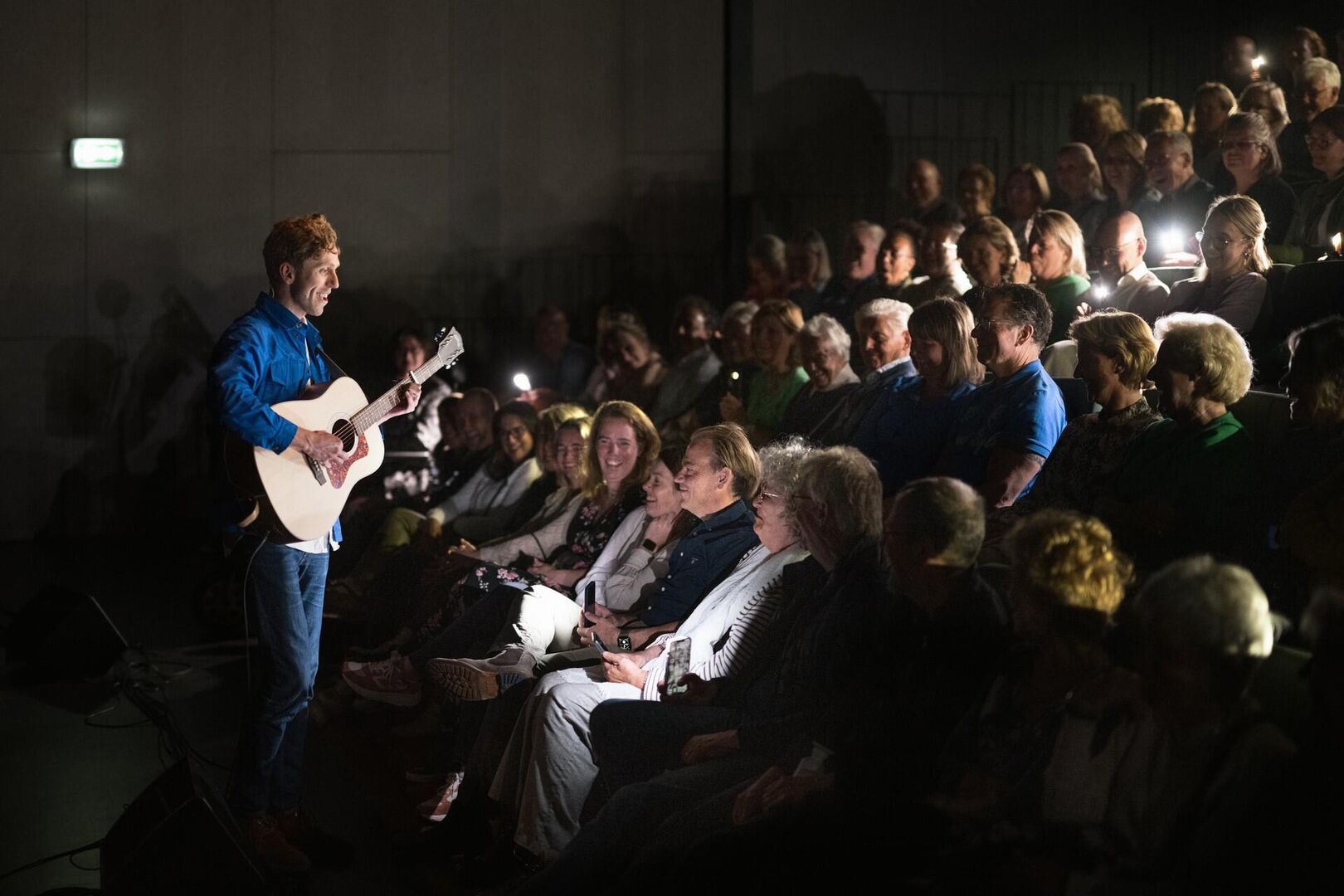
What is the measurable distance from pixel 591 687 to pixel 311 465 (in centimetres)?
87

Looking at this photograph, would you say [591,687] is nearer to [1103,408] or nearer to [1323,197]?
[1103,408]

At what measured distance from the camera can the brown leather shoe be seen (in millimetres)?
A: 3574

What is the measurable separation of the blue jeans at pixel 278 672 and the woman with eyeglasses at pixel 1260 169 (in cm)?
358

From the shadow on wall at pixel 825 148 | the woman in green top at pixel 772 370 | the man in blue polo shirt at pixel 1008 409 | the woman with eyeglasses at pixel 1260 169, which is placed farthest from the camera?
the shadow on wall at pixel 825 148

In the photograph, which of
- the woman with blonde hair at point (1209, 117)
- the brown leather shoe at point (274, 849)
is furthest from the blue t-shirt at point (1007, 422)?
the woman with blonde hair at point (1209, 117)

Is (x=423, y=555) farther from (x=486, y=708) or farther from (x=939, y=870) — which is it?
Result: (x=939, y=870)

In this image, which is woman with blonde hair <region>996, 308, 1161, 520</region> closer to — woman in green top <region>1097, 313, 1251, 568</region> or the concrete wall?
woman in green top <region>1097, 313, 1251, 568</region>

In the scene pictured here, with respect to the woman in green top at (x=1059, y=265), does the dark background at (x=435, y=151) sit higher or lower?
higher

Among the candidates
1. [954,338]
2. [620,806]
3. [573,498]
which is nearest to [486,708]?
[620,806]

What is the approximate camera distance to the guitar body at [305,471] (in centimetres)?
343

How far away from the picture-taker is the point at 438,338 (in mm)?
4027

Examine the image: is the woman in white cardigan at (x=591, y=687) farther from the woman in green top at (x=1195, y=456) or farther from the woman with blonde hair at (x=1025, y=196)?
the woman with blonde hair at (x=1025, y=196)

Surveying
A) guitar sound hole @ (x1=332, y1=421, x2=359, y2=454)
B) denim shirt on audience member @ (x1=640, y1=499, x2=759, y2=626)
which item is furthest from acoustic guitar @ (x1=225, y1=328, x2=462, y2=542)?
denim shirt on audience member @ (x1=640, y1=499, x2=759, y2=626)

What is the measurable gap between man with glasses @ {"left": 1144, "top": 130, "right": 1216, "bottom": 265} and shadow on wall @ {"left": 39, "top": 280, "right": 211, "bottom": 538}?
5.53 meters
